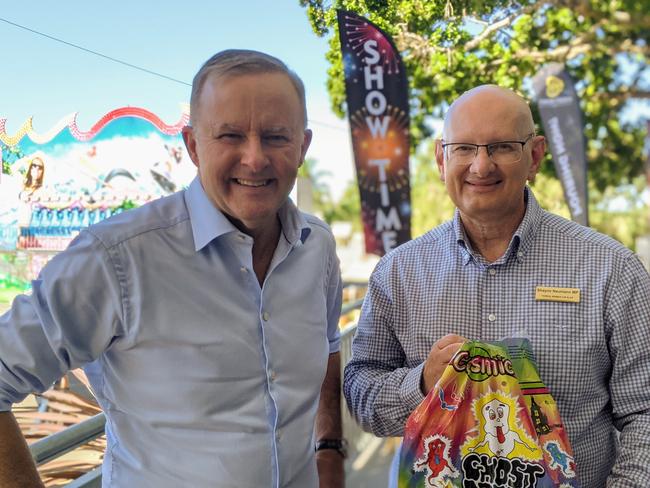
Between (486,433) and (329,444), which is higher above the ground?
(486,433)

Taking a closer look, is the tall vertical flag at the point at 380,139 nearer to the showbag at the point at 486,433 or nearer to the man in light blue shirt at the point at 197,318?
the man in light blue shirt at the point at 197,318

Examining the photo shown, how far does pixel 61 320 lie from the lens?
3.45 feet

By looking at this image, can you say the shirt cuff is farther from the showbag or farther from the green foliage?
the green foliage

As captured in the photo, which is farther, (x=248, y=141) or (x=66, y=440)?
(x=66, y=440)

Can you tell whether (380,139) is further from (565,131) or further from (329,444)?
(329,444)

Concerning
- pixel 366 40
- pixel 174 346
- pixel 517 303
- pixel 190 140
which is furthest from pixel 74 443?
pixel 366 40

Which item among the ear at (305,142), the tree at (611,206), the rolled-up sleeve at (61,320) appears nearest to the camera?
the rolled-up sleeve at (61,320)

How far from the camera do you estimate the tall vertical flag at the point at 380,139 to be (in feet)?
8.96

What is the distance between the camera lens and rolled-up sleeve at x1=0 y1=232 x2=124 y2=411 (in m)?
1.05

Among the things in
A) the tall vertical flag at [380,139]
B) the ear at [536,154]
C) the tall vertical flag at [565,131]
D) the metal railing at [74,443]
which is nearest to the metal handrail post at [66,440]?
the metal railing at [74,443]

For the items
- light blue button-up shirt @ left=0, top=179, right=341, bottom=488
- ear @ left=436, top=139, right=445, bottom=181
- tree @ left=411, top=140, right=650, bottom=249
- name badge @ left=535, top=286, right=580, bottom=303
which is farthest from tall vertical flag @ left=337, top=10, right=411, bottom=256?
light blue button-up shirt @ left=0, top=179, right=341, bottom=488

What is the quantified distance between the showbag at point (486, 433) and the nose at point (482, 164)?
43cm

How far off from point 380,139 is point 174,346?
217cm

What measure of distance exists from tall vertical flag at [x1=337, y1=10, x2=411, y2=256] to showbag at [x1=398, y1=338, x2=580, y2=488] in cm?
165
